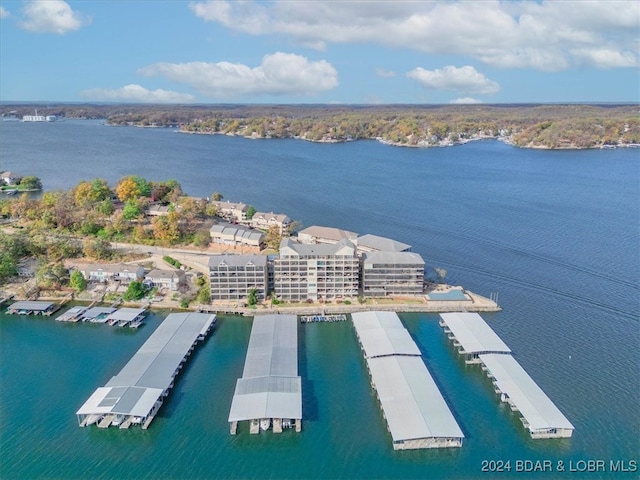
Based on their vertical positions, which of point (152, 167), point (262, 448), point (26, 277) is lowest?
point (262, 448)

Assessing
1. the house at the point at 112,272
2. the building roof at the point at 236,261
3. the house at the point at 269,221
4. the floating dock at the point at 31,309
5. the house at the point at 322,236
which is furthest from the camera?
the house at the point at 269,221

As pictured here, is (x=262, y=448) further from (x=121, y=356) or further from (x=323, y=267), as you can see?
(x=323, y=267)

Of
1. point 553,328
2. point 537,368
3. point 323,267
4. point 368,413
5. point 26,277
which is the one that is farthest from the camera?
point 26,277

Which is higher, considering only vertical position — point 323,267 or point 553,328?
point 323,267

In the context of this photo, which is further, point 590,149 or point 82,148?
point 590,149

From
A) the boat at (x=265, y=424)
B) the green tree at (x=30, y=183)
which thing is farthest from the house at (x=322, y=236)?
the green tree at (x=30, y=183)

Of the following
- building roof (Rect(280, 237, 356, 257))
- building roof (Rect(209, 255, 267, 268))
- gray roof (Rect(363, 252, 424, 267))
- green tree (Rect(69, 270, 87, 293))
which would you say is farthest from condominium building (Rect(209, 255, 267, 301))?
green tree (Rect(69, 270, 87, 293))

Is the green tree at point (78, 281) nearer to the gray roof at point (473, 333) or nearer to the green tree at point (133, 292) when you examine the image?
the green tree at point (133, 292)

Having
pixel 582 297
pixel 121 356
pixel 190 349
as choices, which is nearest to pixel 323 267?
pixel 190 349
